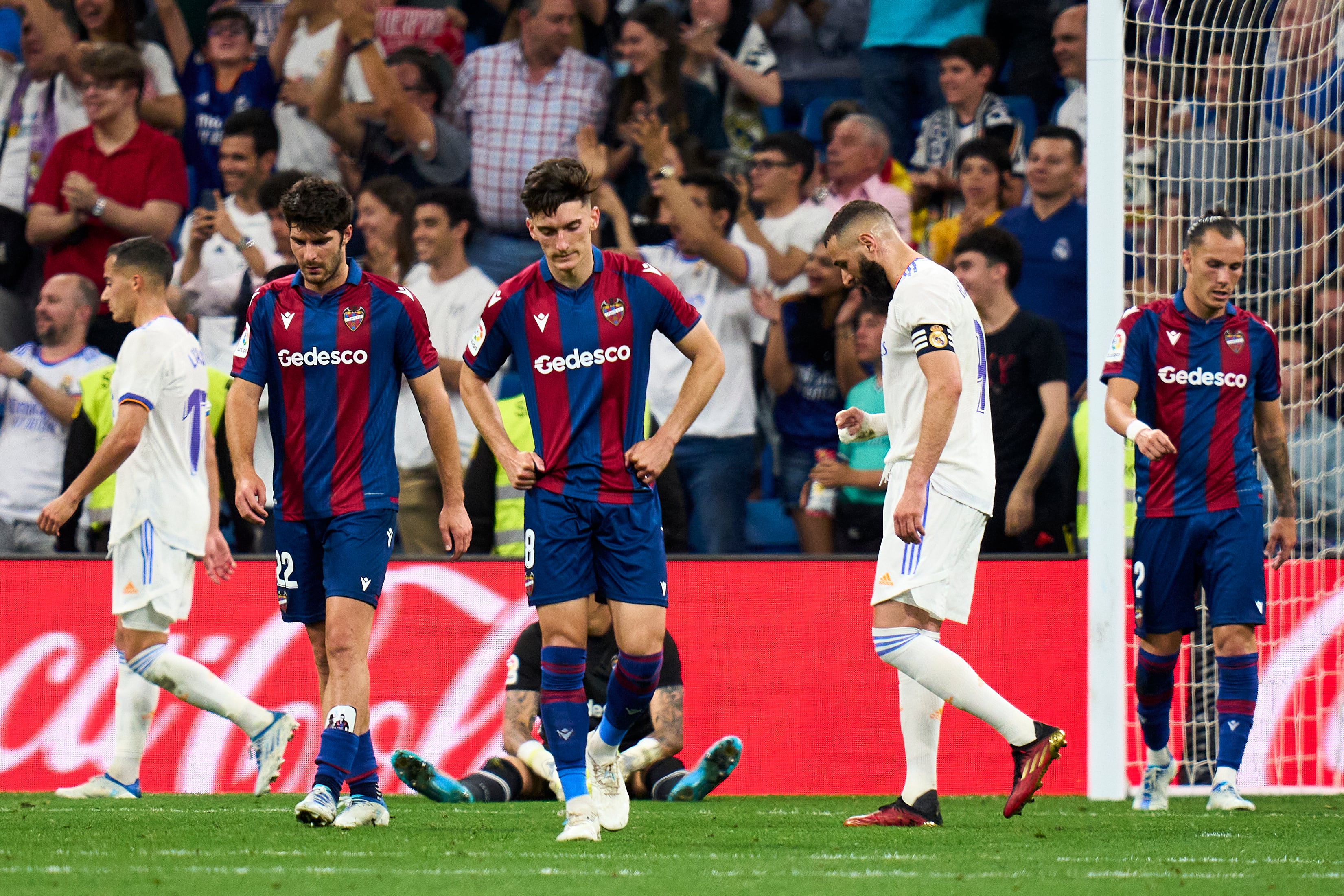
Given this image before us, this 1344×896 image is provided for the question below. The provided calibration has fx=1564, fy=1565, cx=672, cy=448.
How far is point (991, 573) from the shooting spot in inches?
318

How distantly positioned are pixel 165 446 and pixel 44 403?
2861 mm

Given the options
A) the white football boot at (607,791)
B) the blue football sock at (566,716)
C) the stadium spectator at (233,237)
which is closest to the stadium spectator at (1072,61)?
the stadium spectator at (233,237)

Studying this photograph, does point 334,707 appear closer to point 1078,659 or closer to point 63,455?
point 1078,659

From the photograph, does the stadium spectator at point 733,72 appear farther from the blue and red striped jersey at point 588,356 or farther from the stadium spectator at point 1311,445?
the blue and red striped jersey at point 588,356

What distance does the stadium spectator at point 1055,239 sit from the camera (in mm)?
9531

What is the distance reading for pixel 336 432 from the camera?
5492 mm

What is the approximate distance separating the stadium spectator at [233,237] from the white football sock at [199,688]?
11.3 feet

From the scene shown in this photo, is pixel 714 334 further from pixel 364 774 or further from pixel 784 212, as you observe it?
pixel 364 774

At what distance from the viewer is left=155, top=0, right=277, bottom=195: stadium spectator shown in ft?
35.7

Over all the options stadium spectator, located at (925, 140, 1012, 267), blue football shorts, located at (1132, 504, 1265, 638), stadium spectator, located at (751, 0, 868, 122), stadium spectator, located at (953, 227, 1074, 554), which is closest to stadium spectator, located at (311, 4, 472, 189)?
stadium spectator, located at (751, 0, 868, 122)

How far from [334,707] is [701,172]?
18.2 feet

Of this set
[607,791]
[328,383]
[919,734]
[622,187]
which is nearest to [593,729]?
[607,791]

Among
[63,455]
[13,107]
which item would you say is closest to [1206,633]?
[63,455]

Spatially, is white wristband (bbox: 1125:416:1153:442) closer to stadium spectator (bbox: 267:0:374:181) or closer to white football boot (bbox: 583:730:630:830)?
white football boot (bbox: 583:730:630:830)
